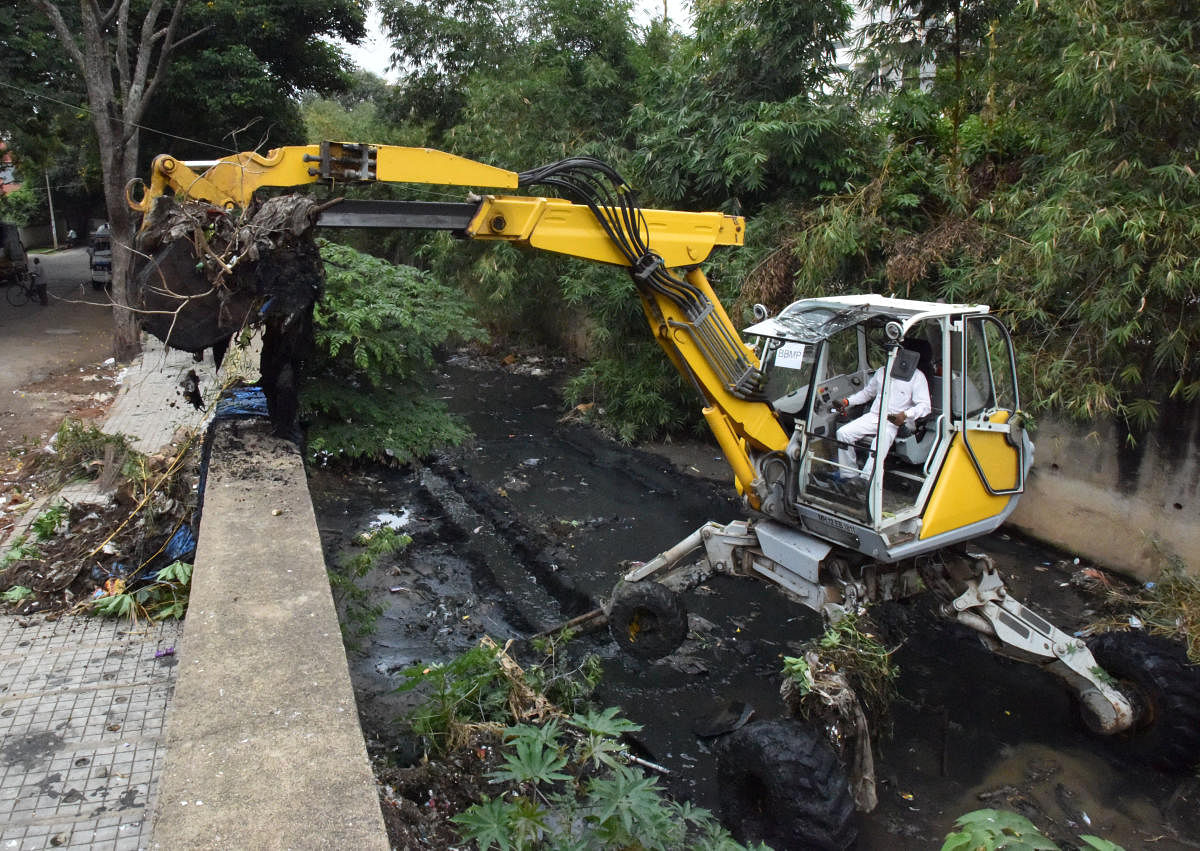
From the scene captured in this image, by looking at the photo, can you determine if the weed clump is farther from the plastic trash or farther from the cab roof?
the cab roof

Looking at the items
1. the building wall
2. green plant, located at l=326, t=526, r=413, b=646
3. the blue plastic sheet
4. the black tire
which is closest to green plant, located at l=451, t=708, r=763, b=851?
the black tire

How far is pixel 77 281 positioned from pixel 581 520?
1945cm

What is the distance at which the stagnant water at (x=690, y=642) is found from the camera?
15.9 ft

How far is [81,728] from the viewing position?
13.6ft

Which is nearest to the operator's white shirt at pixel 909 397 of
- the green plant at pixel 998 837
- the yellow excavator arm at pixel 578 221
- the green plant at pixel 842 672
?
the yellow excavator arm at pixel 578 221

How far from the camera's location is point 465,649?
20.2 feet

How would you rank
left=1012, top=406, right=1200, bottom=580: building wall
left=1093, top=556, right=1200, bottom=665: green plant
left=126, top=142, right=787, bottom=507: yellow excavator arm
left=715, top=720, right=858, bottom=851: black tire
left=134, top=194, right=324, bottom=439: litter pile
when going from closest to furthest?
left=715, top=720, right=858, bottom=851: black tire < left=134, top=194, right=324, bottom=439: litter pile < left=126, top=142, right=787, bottom=507: yellow excavator arm < left=1093, top=556, right=1200, bottom=665: green plant < left=1012, top=406, right=1200, bottom=580: building wall

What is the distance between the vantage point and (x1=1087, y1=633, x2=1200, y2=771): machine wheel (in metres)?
4.95

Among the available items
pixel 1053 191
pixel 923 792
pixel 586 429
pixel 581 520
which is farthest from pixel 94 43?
pixel 923 792

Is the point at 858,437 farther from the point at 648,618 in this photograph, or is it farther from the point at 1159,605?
the point at 1159,605

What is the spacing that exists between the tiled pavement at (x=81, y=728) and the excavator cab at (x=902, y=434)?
3711 millimetres

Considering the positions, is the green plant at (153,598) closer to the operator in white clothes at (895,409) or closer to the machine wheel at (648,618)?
the machine wheel at (648,618)

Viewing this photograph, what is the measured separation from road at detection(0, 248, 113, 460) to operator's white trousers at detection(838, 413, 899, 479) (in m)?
6.20

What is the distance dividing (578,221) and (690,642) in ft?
10.2
